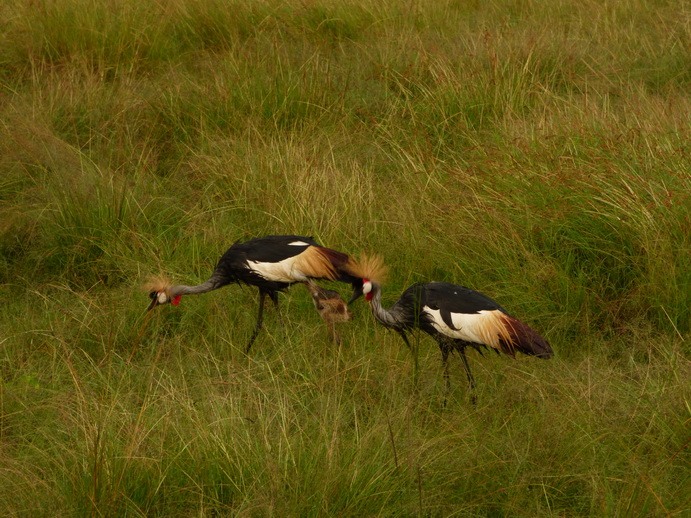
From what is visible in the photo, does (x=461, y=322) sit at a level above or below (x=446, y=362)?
above

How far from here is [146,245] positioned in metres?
5.11

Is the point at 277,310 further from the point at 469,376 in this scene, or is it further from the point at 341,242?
the point at 469,376

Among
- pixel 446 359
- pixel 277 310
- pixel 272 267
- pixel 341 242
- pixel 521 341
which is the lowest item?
pixel 277 310

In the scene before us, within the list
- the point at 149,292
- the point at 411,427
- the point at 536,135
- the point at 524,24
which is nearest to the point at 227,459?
the point at 411,427

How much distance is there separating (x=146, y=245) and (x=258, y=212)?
0.69m

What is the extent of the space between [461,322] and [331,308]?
80cm

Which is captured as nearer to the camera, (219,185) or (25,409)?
(25,409)

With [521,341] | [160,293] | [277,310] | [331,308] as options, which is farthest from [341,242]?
[521,341]

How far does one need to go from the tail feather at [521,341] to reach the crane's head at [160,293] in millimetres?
1683

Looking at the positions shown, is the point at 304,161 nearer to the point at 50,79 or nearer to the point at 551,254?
the point at 551,254

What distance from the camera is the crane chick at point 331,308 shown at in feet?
14.0

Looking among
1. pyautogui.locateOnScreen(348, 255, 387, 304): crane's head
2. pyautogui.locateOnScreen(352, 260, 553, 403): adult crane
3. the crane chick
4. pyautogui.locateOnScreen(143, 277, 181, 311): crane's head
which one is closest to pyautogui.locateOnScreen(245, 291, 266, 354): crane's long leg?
the crane chick

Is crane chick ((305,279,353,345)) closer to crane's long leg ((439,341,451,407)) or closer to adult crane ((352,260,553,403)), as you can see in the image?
adult crane ((352,260,553,403))

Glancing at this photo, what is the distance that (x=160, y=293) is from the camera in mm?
4340
